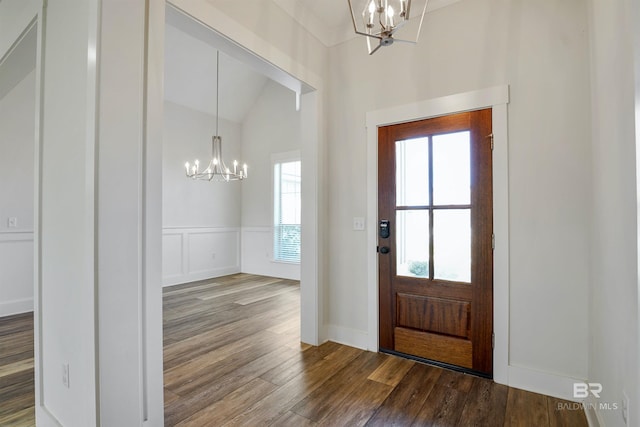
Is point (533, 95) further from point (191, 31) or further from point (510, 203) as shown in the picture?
point (191, 31)

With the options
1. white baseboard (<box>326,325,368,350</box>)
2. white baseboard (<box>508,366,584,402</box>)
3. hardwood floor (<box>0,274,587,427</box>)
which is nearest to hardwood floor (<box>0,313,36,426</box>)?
hardwood floor (<box>0,274,587,427</box>)

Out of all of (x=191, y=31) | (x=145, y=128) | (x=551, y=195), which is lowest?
(x=551, y=195)

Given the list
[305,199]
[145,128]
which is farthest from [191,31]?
[305,199]

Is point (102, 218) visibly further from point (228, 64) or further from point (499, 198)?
point (228, 64)

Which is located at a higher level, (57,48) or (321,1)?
(321,1)

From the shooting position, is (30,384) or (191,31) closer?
(191,31)

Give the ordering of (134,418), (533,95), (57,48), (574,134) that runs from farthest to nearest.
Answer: (533,95)
(574,134)
(57,48)
(134,418)

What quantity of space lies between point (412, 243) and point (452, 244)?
313mm

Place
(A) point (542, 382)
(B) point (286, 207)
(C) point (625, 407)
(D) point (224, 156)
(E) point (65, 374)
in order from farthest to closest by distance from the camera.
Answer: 1. (D) point (224, 156)
2. (B) point (286, 207)
3. (A) point (542, 382)
4. (E) point (65, 374)
5. (C) point (625, 407)

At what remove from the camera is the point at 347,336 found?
288cm

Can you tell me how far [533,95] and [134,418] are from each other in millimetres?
3021

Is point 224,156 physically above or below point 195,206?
above

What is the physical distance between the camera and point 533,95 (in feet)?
6.86

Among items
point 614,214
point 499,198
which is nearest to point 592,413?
point 614,214
